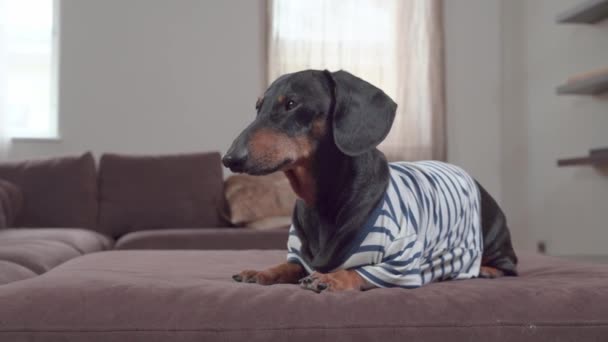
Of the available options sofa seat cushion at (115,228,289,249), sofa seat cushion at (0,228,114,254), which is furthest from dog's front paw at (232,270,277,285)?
sofa seat cushion at (115,228,289,249)

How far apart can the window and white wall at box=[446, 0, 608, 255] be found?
2.89 metres

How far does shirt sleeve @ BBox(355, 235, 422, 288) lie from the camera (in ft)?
4.12

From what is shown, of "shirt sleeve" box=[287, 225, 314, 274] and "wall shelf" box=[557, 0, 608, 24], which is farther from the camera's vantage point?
"wall shelf" box=[557, 0, 608, 24]

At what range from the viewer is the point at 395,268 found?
125 cm

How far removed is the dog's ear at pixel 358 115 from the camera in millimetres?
1257

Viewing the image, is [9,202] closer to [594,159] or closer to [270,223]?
[270,223]

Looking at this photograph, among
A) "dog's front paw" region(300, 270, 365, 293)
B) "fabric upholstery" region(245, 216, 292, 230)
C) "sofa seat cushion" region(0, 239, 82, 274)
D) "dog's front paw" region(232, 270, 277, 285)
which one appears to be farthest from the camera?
"fabric upholstery" region(245, 216, 292, 230)

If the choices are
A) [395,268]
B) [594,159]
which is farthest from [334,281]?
[594,159]

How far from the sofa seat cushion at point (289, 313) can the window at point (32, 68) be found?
3519 mm

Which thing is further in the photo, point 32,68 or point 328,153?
point 32,68

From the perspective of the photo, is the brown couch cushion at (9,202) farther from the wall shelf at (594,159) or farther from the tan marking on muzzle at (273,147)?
the wall shelf at (594,159)

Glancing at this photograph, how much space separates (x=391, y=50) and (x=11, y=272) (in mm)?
3616

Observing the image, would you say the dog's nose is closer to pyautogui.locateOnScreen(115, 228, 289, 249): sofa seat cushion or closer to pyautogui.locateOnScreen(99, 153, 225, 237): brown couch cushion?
pyautogui.locateOnScreen(115, 228, 289, 249): sofa seat cushion

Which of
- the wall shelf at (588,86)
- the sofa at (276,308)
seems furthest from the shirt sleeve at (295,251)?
the wall shelf at (588,86)
